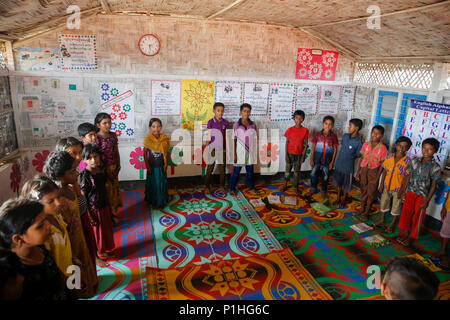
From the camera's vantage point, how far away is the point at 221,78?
16.1ft

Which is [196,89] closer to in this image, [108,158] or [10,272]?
[108,158]

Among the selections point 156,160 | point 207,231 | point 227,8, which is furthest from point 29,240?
point 227,8

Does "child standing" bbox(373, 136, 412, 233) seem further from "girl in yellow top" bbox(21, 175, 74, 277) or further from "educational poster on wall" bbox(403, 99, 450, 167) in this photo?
"girl in yellow top" bbox(21, 175, 74, 277)

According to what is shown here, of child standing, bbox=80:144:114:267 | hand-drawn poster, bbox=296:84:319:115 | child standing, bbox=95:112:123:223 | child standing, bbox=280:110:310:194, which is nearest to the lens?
child standing, bbox=80:144:114:267

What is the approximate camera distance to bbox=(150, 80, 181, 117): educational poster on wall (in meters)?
4.66

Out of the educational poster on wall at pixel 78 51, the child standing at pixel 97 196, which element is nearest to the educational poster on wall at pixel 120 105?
the educational poster on wall at pixel 78 51

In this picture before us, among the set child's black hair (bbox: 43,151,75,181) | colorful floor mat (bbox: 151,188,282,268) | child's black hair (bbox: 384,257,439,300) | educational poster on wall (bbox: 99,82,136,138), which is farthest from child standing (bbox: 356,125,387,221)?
child's black hair (bbox: 43,151,75,181)

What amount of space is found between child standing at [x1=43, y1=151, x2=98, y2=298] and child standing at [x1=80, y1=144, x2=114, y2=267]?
36 centimetres

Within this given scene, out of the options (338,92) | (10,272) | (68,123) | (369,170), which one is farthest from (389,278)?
(338,92)

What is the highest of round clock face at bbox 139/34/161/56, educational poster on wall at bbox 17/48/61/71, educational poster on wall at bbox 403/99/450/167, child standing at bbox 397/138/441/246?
round clock face at bbox 139/34/161/56

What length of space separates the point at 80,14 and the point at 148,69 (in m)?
1.11

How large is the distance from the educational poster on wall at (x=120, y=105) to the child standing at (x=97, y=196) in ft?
5.89

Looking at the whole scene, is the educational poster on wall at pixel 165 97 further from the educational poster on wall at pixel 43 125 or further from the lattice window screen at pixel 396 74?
the lattice window screen at pixel 396 74

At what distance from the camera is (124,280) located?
9.18ft
